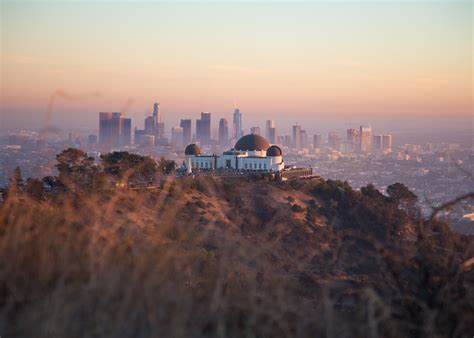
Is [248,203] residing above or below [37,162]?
below

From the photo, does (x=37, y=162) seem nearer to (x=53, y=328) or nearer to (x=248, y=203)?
(x=53, y=328)

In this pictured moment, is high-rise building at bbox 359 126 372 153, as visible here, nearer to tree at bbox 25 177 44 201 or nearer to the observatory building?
the observatory building

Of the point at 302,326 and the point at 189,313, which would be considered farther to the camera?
the point at 189,313

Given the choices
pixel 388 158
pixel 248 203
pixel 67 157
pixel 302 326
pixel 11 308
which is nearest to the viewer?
pixel 302 326

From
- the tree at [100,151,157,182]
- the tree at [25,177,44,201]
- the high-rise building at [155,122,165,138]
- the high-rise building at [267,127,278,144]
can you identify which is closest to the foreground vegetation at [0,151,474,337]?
the tree at [25,177,44,201]

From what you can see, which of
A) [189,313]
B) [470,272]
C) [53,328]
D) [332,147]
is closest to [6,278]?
[53,328]

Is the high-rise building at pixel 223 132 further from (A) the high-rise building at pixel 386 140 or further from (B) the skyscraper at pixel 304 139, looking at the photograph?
(A) the high-rise building at pixel 386 140
